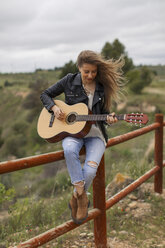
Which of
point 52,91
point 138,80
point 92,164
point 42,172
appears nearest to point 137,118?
point 92,164

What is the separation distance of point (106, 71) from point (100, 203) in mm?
1253

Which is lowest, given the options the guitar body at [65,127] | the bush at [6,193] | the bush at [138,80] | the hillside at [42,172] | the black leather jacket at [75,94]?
the hillside at [42,172]

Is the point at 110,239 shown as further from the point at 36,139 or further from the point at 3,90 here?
the point at 3,90

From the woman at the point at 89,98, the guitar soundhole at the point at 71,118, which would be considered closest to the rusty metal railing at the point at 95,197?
the woman at the point at 89,98

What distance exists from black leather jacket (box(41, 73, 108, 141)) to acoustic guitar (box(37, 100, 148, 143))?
9cm

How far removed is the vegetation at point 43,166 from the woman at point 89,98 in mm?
688

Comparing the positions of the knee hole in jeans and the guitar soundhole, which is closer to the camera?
the knee hole in jeans

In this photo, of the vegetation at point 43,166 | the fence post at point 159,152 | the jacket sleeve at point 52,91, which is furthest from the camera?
the fence post at point 159,152

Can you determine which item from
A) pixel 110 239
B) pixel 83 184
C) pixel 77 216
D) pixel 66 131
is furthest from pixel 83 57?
pixel 110 239

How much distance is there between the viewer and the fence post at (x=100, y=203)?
8.46 feet

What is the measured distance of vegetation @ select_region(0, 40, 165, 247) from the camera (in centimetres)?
339

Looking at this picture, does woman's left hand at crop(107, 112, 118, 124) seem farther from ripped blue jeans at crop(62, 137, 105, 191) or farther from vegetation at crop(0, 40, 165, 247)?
vegetation at crop(0, 40, 165, 247)

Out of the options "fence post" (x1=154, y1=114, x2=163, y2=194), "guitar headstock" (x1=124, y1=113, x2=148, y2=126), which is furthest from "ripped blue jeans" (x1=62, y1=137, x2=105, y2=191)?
"fence post" (x1=154, y1=114, x2=163, y2=194)

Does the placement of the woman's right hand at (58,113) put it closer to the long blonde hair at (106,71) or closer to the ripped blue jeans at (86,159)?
the ripped blue jeans at (86,159)
